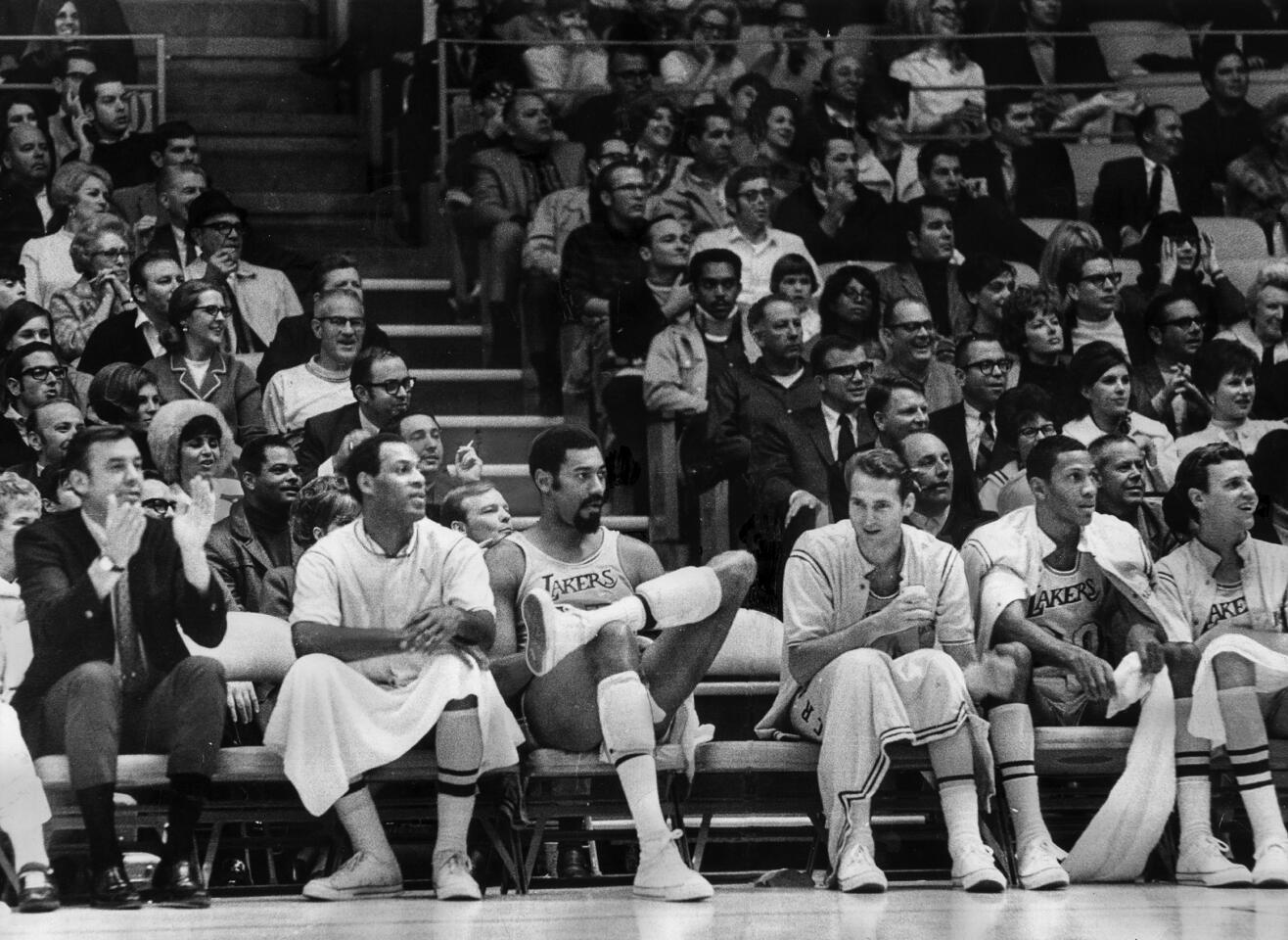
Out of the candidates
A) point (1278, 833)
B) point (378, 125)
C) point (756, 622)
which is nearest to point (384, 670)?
point (756, 622)

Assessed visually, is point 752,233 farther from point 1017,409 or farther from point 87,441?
point 87,441

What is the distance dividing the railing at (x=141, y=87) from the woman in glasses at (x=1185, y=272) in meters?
4.22

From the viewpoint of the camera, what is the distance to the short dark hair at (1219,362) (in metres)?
8.62

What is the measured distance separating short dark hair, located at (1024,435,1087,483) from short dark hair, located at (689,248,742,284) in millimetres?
1874

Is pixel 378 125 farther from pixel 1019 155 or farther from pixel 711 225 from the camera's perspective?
pixel 1019 155

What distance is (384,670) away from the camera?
6.31 meters

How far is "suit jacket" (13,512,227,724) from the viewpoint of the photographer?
6.22 meters

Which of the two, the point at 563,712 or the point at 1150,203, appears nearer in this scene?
the point at 563,712

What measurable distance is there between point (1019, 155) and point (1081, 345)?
5.85 ft

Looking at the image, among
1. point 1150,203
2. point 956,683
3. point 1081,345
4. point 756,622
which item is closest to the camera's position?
point 956,683

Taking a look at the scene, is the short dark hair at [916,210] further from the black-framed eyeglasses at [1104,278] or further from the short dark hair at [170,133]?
the short dark hair at [170,133]

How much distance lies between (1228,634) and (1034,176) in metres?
3.96

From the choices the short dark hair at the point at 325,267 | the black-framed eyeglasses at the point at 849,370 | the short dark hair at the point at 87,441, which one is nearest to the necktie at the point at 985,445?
the black-framed eyeglasses at the point at 849,370

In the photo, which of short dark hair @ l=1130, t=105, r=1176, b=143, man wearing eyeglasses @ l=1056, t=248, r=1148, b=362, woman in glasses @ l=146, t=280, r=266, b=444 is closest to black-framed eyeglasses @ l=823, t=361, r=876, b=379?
man wearing eyeglasses @ l=1056, t=248, r=1148, b=362
